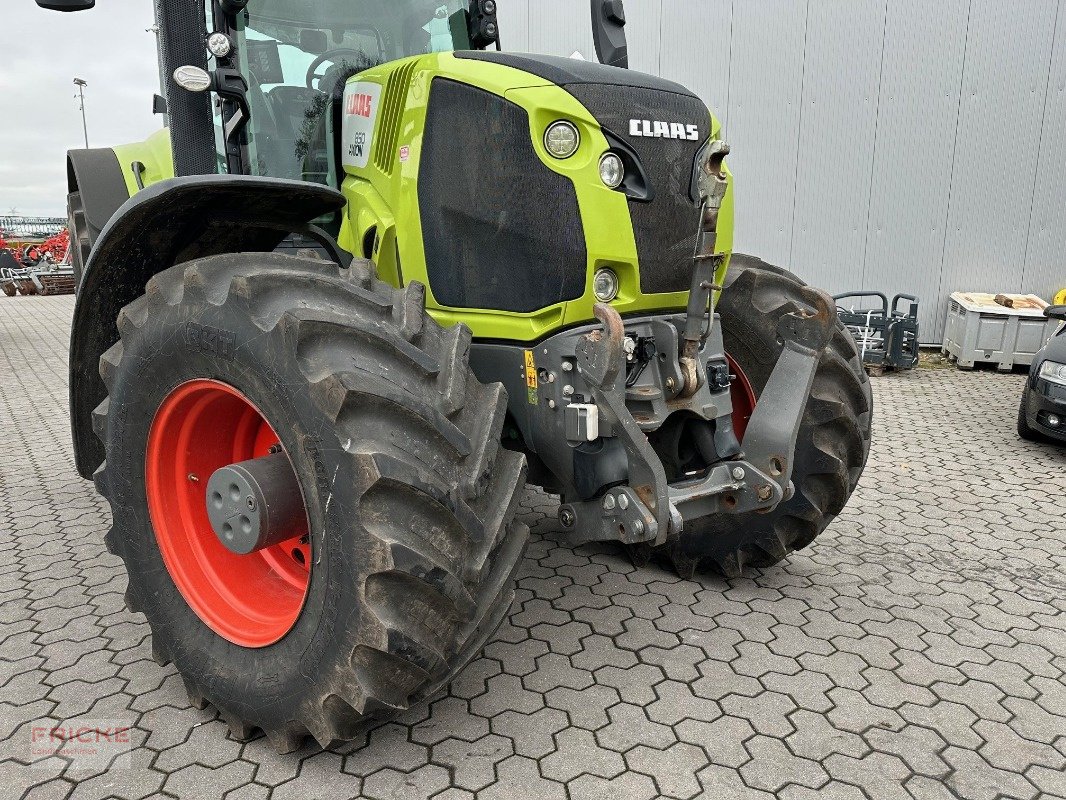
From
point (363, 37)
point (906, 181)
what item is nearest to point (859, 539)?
point (363, 37)

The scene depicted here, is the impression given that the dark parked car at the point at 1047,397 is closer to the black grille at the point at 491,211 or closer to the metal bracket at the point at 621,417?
the metal bracket at the point at 621,417

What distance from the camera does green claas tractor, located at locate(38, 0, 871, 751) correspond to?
2033 mm

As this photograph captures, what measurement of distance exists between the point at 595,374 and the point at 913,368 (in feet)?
24.8

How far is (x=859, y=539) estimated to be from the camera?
4.12 metres

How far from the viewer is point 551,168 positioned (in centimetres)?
240

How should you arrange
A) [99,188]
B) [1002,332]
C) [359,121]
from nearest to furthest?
1. [359,121]
2. [99,188]
3. [1002,332]

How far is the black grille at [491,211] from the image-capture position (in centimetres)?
242

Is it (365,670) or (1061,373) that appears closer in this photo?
(365,670)

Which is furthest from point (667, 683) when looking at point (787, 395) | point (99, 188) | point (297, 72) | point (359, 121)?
point (99, 188)

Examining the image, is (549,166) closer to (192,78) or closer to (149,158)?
(192,78)

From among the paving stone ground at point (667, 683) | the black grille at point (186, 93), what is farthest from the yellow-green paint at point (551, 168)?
the paving stone ground at point (667, 683)

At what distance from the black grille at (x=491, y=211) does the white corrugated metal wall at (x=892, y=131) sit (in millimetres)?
7819

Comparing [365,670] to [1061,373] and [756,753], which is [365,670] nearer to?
[756,753]

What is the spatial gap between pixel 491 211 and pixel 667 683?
1.65 m
